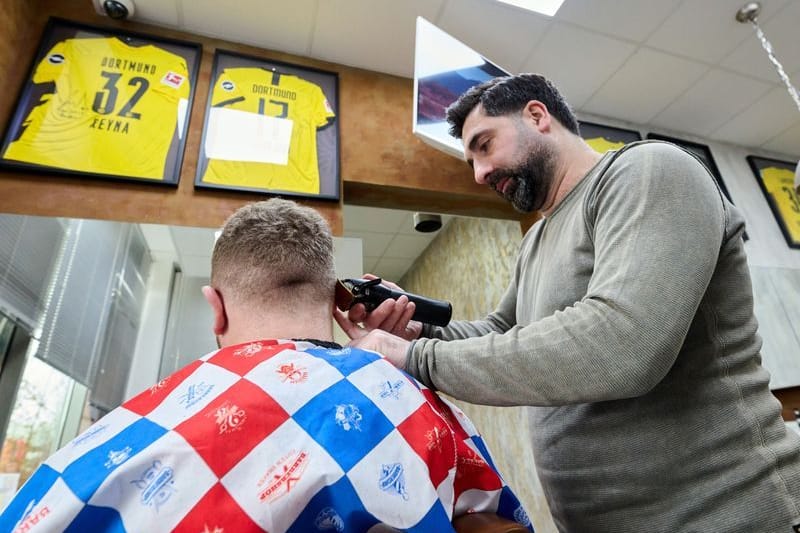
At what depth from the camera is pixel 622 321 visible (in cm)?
69

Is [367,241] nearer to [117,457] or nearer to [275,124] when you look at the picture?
[275,124]

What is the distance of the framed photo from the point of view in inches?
74.3

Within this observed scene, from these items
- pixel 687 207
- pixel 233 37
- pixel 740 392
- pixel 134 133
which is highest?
pixel 233 37

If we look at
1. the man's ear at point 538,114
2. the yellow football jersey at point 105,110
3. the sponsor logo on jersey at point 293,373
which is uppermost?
the yellow football jersey at point 105,110

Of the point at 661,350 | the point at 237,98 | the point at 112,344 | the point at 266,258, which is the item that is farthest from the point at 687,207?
the point at 112,344

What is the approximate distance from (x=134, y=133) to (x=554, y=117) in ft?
5.42

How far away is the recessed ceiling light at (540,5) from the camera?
7.13 ft

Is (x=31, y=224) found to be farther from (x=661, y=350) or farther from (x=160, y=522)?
(x=661, y=350)

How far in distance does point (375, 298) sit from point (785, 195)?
3.85m

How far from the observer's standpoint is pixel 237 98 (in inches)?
79.9

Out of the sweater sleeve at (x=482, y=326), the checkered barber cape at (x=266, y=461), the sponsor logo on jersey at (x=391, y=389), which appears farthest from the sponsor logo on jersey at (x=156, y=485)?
the sweater sleeve at (x=482, y=326)

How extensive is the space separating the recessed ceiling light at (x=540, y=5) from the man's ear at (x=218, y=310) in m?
2.06

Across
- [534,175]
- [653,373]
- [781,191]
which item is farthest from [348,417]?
[781,191]

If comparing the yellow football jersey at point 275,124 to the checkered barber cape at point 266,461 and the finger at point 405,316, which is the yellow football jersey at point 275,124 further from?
the checkered barber cape at point 266,461
